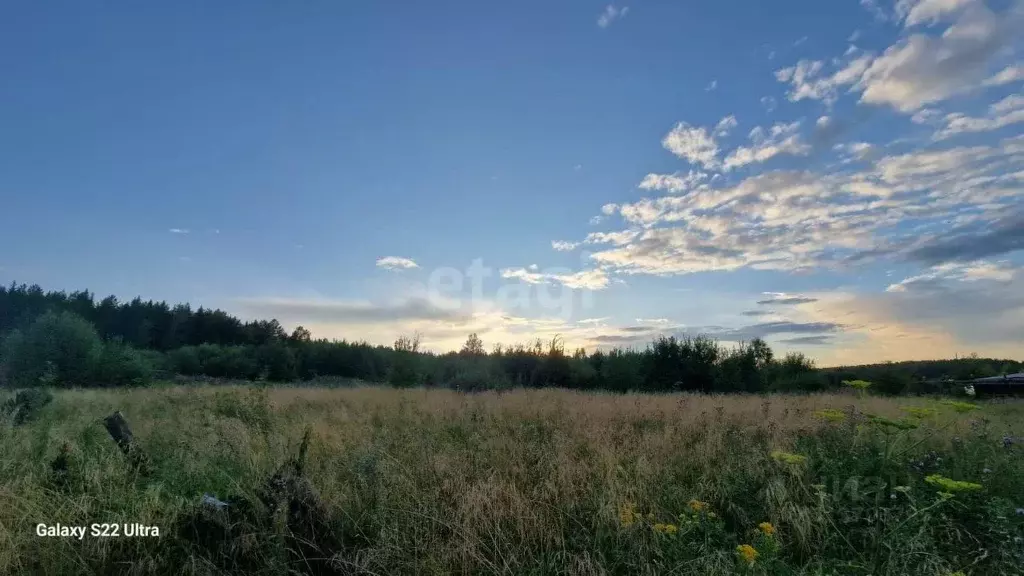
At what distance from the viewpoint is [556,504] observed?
13.9 feet

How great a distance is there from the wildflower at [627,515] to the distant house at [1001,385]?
2613 cm

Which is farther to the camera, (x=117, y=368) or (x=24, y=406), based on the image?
(x=117, y=368)

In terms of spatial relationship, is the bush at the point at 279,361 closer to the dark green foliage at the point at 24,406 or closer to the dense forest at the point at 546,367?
the dense forest at the point at 546,367

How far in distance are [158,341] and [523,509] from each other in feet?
237

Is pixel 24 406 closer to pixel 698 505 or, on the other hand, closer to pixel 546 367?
pixel 698 505

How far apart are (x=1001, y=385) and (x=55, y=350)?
169ft

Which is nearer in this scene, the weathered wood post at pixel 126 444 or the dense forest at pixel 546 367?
the weathered wood post at pixel 126 444

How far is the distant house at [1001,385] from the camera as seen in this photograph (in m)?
21.9

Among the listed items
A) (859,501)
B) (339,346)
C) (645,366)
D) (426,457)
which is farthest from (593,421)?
(339,346)

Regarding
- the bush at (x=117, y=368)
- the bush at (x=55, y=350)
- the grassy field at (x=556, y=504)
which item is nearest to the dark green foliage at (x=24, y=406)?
the grassy field at (x=556, y=504)

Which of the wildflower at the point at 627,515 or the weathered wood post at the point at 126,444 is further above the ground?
the weathered wood post at the point at 126,444

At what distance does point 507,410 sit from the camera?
32.9ft

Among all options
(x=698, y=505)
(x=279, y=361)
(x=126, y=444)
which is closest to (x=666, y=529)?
(x=698, y=505)

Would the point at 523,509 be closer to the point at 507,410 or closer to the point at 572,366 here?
the point at 507,410
